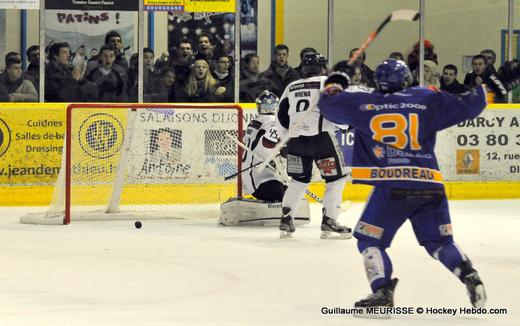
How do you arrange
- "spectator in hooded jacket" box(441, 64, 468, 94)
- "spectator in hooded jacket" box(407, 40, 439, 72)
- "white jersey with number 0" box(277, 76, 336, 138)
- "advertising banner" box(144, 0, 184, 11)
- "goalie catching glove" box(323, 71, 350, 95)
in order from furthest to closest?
1. "spectator in hooded jacket" box(407, 40, 439, 72)
2. "spectator in hooded jacket" box(441, 64, 468, 94)
3. "advertising banner" box(144, 0, 184, 11)
4. "white jersey with number 0" box(277, 76, 336, 138)
5. "goalie catching glove" box(323, 71, 350, 95)

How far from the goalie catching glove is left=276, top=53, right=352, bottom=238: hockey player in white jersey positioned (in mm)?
3009

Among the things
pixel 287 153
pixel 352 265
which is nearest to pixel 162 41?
pixel 287 153

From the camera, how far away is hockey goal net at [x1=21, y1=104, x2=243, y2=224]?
1053 centimetres

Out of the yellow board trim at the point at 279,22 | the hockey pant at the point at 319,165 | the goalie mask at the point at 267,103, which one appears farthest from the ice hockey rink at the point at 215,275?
the yellow board trim at the point at 279,22

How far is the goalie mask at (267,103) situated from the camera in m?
10.1

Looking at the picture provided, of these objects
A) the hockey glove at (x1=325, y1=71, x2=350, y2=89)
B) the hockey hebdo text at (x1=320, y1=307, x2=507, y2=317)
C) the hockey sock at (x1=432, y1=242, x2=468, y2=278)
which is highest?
the hockey glove at (x1=325, y1=71, x2=350, y2=89)

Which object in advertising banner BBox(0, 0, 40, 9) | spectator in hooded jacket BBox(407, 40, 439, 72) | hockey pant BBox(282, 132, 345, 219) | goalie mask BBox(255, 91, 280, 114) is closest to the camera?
hockey pant BBox(282, 132, 345, 219)

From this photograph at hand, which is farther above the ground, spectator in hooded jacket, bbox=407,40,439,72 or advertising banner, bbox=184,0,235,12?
advertising banner, bbox=184,0,235,12

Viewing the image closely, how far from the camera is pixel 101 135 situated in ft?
36.0

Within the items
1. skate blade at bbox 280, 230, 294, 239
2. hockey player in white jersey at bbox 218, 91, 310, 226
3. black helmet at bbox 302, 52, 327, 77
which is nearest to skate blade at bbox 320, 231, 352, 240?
skate blade at bbox 280, 230, 294, 239

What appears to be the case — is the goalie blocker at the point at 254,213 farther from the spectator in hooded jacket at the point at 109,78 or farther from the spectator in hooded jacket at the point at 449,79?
the spectator in hooded jacket at the point at 449,79

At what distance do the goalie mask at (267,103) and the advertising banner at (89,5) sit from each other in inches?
90.3

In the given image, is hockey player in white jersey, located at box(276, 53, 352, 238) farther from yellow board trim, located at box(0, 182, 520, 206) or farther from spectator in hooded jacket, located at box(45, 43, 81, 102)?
spectator in hooded jacket, located at box(45, 43, 81, 102)

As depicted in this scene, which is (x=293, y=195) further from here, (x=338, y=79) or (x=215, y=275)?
(x=338, y=79)
